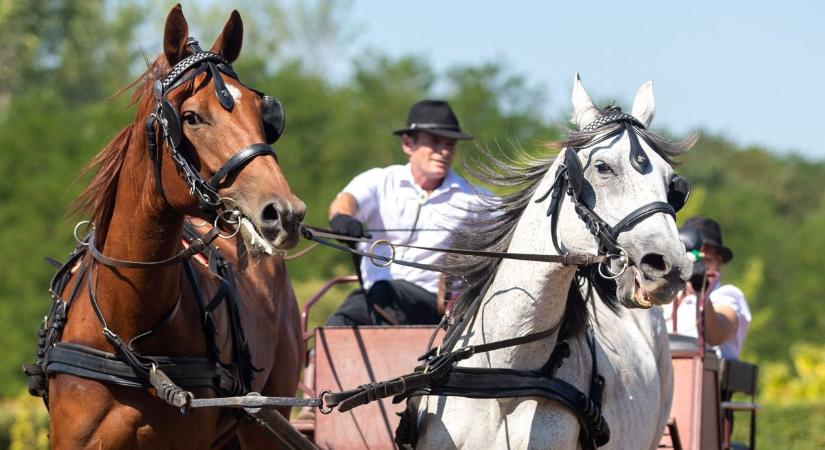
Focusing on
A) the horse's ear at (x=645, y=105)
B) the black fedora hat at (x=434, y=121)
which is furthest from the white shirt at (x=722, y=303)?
the horse's ear at (x=645, y=105)

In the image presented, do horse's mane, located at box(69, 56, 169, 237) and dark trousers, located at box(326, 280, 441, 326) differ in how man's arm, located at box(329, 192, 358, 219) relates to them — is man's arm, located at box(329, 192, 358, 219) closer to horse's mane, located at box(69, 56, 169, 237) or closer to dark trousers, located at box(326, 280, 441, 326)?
dark trousers, located at box(326, 280, 441, 326)

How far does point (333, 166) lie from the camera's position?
31.2 metres

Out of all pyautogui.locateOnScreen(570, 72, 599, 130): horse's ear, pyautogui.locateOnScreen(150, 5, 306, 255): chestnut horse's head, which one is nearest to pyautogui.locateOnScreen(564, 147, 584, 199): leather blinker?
pyautogui.locateOnScreen(570, 72, 599, 130): horse's ear

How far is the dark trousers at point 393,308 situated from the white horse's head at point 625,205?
1.75 metres

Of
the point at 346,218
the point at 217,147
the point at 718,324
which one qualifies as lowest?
the point at 217,147

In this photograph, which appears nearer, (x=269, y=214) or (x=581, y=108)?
(x=269, y=214)

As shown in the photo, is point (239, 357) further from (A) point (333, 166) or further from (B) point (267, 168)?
(A) point (333, 166)

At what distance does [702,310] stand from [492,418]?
6.13 feet

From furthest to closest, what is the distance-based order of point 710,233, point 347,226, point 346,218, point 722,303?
point 710,233 → point 722,303 → point 346,218 → point 347,226

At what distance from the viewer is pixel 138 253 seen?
4.25m

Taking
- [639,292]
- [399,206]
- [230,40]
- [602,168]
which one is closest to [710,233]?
[399,206]

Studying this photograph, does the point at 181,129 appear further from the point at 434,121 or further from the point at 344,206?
the point at 434,121

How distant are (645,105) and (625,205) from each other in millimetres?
733

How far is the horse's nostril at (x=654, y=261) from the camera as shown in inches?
158
